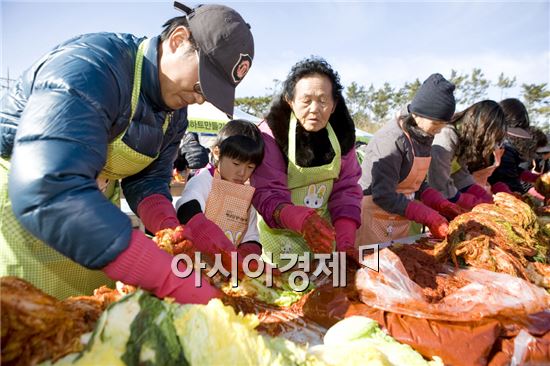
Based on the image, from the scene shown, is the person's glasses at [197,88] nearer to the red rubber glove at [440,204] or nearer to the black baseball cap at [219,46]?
the black baseball cap at [219,46]

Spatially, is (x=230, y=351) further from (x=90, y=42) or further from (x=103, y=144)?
(x=90, y=42)

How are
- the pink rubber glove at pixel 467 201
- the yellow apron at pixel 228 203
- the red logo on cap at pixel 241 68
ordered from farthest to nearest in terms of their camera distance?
1. the pink rubber glove at pixel 467 201
2. the yellow apron at pixel 228 203
3. the red logo on cap at pixel 241 68

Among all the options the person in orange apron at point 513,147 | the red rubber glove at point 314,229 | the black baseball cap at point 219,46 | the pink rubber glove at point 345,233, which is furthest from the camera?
the person in orange apron at point 513,147

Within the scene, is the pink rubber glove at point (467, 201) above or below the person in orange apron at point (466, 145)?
below

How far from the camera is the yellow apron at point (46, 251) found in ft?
4.96

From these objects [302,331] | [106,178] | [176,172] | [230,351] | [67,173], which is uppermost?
[67,173]

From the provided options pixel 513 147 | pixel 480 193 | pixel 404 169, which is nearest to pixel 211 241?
pixel 404 169

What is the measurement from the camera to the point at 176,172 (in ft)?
22.8

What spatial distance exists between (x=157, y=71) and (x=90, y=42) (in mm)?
258

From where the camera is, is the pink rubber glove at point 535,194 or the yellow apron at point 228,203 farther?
the pink rubber glove at point 535,194

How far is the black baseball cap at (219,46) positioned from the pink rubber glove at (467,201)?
10.3 feet

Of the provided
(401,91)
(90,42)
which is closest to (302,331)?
(90,42)

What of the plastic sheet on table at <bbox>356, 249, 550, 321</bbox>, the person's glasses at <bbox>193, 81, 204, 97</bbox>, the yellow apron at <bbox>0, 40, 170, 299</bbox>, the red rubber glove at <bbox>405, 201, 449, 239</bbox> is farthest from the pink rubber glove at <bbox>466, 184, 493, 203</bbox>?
the yellow apron at <bbox>0, 40, 170, 299</bbox>

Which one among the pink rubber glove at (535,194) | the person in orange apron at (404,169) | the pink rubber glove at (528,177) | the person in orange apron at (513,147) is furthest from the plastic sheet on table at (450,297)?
the pink rubber glove at (528,177)
